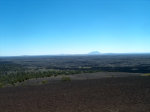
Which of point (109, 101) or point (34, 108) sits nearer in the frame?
point (34, 108)

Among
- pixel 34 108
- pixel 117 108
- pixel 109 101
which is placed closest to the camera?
pixel 117 108

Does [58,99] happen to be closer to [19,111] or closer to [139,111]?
[19,111]

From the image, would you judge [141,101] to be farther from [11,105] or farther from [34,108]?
[11,105]

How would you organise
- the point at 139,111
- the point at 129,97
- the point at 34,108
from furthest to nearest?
the point at 129,97 → the point at 34,108 → the point at 139,111

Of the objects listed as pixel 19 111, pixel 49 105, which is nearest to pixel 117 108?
pixel 49 105

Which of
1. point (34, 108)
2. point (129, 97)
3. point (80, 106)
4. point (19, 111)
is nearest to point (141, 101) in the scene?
point (129, 97)

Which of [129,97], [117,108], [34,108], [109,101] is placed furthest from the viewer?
[129,97]

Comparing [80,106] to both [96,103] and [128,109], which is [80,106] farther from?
[128,109]

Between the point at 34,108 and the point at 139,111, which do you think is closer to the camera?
the point at 139,111
